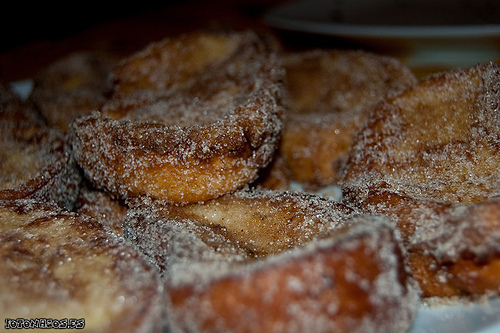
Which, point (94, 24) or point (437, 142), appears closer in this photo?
point (437, 142)

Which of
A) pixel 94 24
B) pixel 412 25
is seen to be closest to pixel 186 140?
pixel 412 25

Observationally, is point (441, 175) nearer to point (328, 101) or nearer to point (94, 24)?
point (328, 101)

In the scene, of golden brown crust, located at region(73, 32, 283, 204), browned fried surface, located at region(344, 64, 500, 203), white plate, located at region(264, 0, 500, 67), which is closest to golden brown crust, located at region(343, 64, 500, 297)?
browned fried surface, located at region(344, 64, 500, 203)

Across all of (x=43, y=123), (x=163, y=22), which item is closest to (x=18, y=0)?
(x=163, y=22)

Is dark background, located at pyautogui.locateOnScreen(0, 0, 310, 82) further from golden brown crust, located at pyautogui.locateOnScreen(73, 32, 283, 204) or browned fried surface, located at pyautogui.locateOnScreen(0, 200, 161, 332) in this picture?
browned fried surface, located at pyautogui.locateOnScreen(0, 200, 161, 332)

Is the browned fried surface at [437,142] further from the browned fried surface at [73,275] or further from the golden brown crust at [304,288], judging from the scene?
the browned fried surface at [73,275]

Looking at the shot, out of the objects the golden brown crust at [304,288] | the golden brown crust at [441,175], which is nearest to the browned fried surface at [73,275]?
the golden brown crust at [304,288]

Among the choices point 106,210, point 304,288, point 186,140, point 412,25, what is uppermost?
point 412,25
